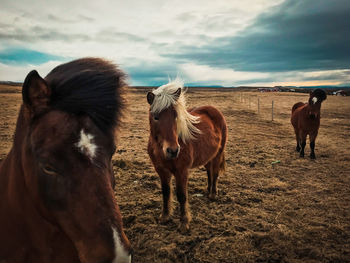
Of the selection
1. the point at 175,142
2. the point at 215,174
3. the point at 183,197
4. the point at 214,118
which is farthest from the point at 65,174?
the point at 214,118

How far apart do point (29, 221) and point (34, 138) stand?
0.63 meters

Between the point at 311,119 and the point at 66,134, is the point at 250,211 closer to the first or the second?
the point at 66,134

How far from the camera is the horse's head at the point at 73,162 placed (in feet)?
3.63

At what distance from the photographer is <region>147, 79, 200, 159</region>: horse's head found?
325 centimetres

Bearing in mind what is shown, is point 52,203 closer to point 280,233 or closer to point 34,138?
point 34,138

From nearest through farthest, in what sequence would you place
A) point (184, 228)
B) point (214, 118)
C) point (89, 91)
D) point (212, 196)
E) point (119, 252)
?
point (119, 252) < point (89, 91) < point (184, 228) < point (212, 196) < point (214, 118)

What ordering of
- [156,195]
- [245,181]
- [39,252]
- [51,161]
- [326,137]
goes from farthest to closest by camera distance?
[326,137]
[245,181]
[156,195]
[39,252]
[51,161]

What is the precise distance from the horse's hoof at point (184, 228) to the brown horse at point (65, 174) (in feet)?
8.35

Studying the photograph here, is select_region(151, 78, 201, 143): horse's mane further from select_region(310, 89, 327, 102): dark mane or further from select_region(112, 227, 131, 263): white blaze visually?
select_region(310, 89, 327, 102): dark mane

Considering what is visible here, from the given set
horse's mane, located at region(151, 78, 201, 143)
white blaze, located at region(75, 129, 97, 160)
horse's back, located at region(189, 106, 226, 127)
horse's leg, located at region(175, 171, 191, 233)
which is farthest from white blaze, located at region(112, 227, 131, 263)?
horse's back, located at region(189, 106, 226, 127)

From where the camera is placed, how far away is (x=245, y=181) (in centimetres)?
563

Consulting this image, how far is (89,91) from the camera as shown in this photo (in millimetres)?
1321

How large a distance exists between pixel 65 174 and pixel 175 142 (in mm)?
2196

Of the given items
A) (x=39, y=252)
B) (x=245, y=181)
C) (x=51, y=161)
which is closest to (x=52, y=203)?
(x=51, y=161)
